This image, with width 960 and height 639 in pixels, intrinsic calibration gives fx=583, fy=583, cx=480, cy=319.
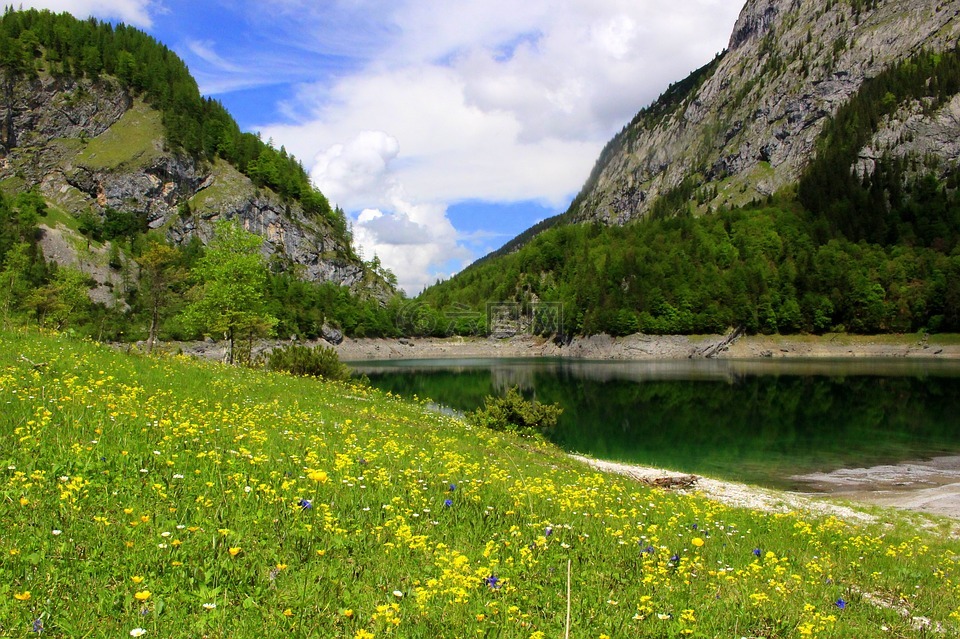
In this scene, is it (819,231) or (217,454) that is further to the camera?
(819,231)

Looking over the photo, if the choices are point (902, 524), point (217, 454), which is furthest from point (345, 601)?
point (902, 524)

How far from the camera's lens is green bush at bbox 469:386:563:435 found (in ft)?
106

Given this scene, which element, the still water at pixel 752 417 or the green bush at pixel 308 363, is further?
the green bush at pixel 308 363

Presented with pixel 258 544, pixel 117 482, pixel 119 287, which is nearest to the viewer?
pixel 258 544

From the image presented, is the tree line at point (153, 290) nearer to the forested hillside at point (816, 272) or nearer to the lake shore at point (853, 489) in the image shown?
the lake shore at point (853, 489)

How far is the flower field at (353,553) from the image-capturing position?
4.84 m

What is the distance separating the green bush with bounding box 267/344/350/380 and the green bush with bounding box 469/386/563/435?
9.93 m

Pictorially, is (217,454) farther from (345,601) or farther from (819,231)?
(819,231)

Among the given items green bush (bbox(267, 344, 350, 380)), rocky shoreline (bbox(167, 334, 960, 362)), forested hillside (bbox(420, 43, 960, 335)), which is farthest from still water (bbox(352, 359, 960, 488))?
forested hillside (bbox(420, 43, 960, 335))

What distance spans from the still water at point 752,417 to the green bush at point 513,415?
2.95 m

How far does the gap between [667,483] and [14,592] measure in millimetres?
21893

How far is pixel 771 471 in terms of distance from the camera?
31703 mm

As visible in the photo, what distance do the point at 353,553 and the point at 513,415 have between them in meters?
28.9

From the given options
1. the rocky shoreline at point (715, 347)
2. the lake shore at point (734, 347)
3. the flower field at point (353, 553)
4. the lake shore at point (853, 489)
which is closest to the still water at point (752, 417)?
the lake shore at point (853, 489)
